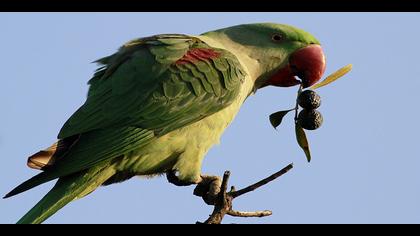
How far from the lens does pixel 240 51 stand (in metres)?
5.31

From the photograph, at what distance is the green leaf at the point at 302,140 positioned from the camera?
174 inches

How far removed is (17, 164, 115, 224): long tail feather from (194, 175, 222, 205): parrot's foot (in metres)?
0.64


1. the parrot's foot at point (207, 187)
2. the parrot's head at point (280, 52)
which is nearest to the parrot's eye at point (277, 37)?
the parrot's head at point (280, 52)

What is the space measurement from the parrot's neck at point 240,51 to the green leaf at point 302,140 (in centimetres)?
80

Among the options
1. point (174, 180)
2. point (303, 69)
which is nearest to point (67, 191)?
point (174, 180)

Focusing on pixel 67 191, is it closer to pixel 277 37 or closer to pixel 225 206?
pixel 225 206

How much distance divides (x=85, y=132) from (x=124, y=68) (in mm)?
585

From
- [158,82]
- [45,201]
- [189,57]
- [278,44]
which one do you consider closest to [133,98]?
[158,82]

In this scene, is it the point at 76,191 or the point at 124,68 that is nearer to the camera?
the point at 76,191

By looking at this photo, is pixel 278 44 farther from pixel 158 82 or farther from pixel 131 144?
pixel 131 144

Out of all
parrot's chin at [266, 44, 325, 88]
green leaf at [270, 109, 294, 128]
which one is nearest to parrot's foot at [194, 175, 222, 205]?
green leaf at [270, 109, 294, 128]

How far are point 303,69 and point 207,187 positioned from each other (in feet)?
3.99

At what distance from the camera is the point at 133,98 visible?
463 centimetres
